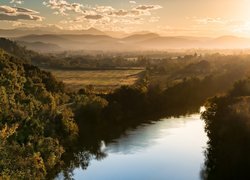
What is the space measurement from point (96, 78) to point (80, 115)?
62154mm

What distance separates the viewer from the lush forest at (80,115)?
4203 centimetres

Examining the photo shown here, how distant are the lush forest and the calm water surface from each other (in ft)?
6.00

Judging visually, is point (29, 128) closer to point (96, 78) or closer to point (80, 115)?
point (80, 115)

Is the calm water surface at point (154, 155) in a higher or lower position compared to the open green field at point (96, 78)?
lower

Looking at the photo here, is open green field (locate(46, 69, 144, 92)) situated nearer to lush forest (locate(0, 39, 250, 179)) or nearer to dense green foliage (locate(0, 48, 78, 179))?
lush forest (locate(0, 39, 250, 179))

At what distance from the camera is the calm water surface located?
4728cm

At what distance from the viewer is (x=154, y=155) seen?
54.7 metres

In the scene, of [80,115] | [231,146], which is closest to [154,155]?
[231,146]

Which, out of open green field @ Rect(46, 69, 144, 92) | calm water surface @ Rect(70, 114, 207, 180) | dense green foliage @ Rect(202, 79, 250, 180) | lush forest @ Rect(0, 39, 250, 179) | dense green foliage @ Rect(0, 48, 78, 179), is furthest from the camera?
open green field @ Rect(46, 69, 144, 92)

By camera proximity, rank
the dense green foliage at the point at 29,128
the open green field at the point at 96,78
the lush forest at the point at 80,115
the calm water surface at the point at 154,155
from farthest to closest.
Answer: the open green field at the point at 96,78 → the calm water surface at the point at 154,155 → the lush forest at the point at 80,115 → the dense green foliage at the point at 29,128

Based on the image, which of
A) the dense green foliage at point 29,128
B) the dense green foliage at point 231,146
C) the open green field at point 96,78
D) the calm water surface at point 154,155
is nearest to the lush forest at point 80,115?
the dense green foliage at point 29,128

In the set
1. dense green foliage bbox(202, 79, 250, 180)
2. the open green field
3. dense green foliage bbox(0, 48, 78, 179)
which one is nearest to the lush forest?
dense green foliage bbox(0, 48, 78, 179)

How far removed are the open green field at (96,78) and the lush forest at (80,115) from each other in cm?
1909

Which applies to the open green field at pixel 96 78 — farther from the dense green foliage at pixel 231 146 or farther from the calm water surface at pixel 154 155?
the dense green foliage at pixel 231 146
